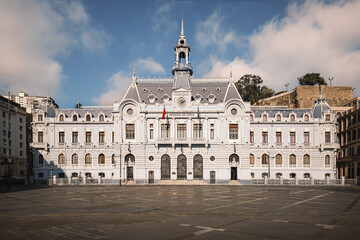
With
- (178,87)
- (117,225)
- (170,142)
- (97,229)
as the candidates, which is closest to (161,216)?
A: (117,225)

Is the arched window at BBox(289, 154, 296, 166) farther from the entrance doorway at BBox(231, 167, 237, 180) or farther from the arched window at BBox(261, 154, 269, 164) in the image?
the entrance doorway at BBox(231, 167, 237, 180)

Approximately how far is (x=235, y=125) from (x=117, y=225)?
147 ft

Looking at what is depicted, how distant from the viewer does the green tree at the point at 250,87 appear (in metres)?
101

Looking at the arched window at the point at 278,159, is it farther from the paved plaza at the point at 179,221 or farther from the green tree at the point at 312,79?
the green tree at the point at 312,79

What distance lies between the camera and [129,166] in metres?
60.6

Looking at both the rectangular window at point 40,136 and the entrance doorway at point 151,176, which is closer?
the entrance doorway at point 151,176

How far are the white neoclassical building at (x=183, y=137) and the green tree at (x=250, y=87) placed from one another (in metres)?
33.5

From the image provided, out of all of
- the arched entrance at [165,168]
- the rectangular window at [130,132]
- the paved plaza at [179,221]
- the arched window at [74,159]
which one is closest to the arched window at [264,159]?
the arched entrance at [165,168]

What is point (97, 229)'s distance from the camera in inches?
692

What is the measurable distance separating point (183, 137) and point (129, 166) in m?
12.2

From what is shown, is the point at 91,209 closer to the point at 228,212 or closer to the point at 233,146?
the point at 228,212

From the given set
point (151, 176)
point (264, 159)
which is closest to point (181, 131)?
point (151, 176)

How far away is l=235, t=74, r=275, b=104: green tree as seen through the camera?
101375 millimetres

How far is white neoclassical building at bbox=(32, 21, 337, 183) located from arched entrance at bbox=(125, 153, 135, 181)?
20 cm
